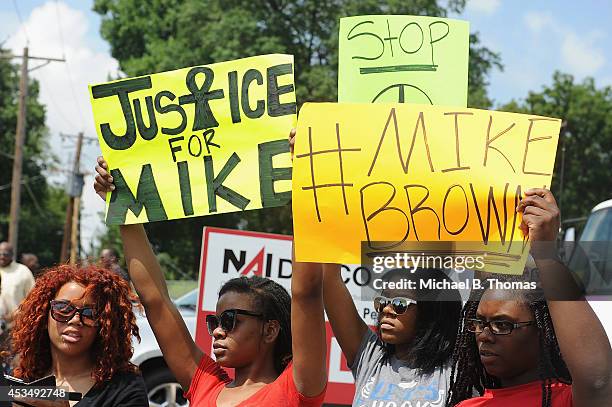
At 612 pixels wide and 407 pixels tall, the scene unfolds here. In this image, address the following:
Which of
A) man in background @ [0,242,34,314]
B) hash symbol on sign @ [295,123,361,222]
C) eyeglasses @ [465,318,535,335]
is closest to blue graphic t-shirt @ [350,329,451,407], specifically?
eyeglasses @ [465,318,535,335]

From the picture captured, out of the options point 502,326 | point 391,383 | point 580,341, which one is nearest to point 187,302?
point 391,383

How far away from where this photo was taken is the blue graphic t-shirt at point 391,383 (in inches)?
130

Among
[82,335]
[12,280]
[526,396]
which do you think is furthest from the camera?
[12,280]

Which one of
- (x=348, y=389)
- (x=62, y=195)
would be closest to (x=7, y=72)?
(x=62, y=195)

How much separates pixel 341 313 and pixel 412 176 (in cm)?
86

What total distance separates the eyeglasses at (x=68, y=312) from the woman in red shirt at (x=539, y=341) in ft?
4.26

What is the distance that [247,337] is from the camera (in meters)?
3.40

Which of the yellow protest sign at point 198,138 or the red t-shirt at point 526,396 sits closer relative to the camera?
the red t-shirt at point 526,396

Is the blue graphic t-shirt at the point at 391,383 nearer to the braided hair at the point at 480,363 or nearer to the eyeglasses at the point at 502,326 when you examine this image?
the braided hair at the point at 480,363

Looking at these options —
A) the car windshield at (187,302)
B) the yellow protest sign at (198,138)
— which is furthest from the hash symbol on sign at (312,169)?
the car windshield at (187,302)

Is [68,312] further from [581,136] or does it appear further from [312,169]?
[581,136]

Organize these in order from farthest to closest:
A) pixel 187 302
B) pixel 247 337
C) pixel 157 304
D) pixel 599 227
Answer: pixel 187 302 → pixel 599 227 → pixel 157 304 → pixel 247 337

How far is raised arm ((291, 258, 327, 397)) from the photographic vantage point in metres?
3.05

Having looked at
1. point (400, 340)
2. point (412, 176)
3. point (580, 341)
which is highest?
point (412, 176)
